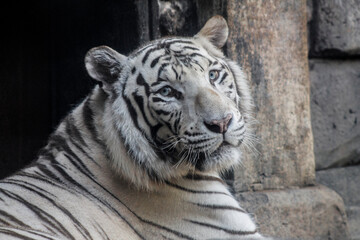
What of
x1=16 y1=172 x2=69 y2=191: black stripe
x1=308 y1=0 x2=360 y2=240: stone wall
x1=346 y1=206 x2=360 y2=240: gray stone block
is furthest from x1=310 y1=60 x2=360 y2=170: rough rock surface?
Answer: x1=16 y1=172 x2=69 y2=191: black stripe

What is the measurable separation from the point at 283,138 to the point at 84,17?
1.58 meters

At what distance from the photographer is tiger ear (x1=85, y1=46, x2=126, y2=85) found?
8.18 feet

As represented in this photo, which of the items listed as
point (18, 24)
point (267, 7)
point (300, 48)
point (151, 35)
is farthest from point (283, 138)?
point (18, 24)

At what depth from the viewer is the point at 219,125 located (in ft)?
7.48

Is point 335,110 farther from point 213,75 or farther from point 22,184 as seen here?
point 22,184


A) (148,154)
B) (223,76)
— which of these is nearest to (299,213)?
(223,76)

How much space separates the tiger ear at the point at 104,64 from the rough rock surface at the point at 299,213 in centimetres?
118

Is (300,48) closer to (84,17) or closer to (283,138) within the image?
(283,138)

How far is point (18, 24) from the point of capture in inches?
159

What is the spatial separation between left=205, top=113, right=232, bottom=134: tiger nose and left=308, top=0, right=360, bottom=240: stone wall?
1.84 metres

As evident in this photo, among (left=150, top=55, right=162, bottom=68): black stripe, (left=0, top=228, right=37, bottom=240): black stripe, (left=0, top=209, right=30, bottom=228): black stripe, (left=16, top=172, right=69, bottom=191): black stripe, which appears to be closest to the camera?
(left=0, top=228, right=37, bottom=240): black stripe

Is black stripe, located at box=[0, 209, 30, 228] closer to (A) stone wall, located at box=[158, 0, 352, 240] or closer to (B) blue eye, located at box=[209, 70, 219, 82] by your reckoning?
(B) blue eye, located at box=[209, 70, 219, 82]

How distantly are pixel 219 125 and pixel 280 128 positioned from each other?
127 cm

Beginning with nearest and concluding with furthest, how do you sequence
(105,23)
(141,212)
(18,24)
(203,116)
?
(203,116)
(141,212)
(105,23)
(18,24)
